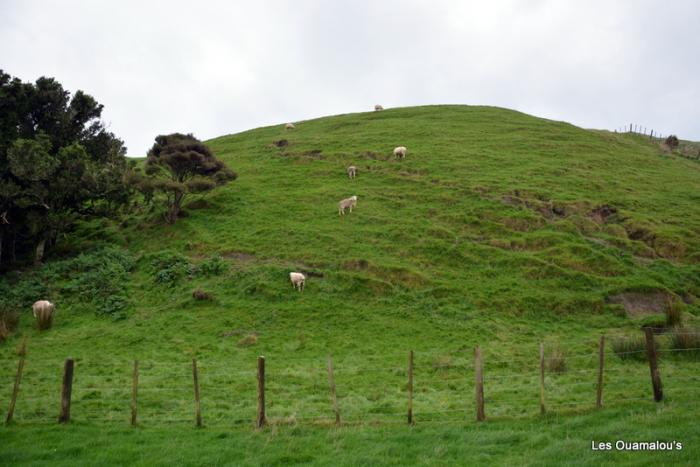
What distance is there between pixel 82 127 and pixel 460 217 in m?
30.9

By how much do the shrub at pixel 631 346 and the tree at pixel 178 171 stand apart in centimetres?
2985

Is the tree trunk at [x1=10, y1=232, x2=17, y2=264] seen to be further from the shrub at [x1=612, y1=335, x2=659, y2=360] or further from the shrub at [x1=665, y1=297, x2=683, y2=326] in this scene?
the shrub at [x1=665, y1=297, x2=683, y2=326]

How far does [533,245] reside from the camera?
1399 inches

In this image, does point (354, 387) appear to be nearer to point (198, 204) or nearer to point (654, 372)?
point (654, 372)

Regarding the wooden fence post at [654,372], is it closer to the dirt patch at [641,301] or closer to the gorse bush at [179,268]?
the dirt patch at [641,301]

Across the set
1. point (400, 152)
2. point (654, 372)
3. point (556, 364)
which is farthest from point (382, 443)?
point (400, 152)

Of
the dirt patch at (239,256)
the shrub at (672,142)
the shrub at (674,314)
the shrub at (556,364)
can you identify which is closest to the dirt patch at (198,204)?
the dirt patch at (239,256)

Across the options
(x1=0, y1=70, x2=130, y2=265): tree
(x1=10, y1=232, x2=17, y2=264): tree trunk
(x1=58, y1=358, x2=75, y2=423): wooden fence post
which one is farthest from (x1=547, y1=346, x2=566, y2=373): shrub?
(x1=10, y1=232, x2=17, y2=264): tree trunk

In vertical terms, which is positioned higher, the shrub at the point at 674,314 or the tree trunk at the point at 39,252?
the tree trunk at the point at 39,252

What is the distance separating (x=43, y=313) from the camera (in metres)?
27.9

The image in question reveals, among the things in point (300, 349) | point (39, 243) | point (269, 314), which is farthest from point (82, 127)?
point (300, 349)

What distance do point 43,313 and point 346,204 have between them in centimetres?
2159

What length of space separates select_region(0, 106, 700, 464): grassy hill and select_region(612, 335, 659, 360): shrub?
1.62ft

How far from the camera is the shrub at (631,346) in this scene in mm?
21205
